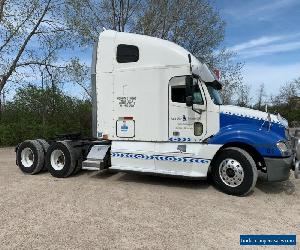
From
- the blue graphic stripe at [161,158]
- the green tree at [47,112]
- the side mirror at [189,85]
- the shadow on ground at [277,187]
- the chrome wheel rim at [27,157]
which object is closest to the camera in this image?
the side mirror at [189,85]

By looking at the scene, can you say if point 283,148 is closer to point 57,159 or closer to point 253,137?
point 253,137

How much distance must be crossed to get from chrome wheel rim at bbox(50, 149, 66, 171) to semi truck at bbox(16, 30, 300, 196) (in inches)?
7.4

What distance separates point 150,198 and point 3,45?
15.4m

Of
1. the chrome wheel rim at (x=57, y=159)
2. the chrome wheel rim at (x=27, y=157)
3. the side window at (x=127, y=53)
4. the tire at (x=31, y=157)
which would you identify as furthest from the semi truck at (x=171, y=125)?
the chrome wheel rim at (x=27, y=157)

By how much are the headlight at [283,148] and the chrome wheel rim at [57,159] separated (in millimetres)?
5437

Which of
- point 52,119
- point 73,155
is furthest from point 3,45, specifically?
point 73,155

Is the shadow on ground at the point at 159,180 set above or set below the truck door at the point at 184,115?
below

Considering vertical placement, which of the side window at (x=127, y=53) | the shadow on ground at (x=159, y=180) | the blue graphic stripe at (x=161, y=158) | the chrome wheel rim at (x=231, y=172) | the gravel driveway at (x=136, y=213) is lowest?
the gravel driveway at (x=136, y=213)

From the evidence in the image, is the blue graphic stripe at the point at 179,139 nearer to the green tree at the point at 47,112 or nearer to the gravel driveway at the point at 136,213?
the gravel driveway at the point at 136,213

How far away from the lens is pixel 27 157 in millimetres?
10328

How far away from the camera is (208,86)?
8266 mm

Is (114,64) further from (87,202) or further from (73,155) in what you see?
(87,202)

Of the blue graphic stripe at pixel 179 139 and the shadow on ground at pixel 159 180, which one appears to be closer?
the blue graphic stripe at pixel 179 139

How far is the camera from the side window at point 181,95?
811cm
